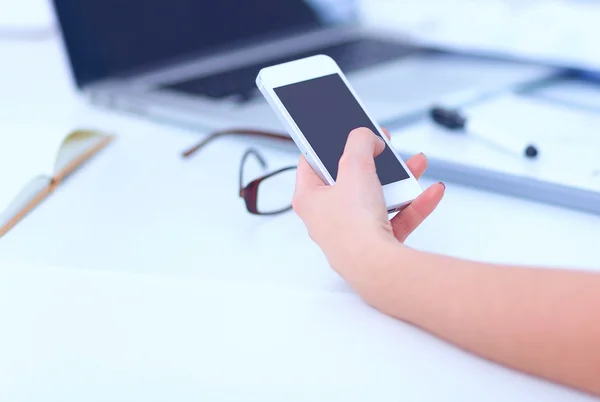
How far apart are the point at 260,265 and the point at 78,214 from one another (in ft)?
0.62

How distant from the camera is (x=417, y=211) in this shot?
1.49ft

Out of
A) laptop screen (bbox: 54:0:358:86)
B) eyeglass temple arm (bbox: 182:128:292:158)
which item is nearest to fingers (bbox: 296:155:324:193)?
eyeglass temple arm (bbox: 182:128:292:158)

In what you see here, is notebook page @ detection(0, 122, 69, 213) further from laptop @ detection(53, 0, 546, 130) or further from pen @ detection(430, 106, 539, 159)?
pen @ detection(430, 106, 539, 159)

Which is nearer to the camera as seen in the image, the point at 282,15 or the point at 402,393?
the point at 402,393

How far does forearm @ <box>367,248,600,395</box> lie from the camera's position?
13.1 inches

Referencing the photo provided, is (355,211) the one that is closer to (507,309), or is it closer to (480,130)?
(507,309)

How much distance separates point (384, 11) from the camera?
1216mm

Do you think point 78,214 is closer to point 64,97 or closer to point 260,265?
point 260,265

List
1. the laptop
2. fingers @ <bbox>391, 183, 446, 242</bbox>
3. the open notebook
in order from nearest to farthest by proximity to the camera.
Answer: fingers @ <bbox>391, 183, 446, 242</bbox>
the open notebook
the laptop

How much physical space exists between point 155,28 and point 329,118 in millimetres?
481

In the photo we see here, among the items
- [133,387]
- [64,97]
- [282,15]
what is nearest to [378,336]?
[133,387]

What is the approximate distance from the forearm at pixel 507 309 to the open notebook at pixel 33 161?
0.34 meters

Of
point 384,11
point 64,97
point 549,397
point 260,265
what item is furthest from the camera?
point 384,11

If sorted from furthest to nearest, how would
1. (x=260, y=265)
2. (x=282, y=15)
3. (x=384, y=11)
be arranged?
(x=384, y=11) < (x=282, y=15) < (x=260, y=265)
